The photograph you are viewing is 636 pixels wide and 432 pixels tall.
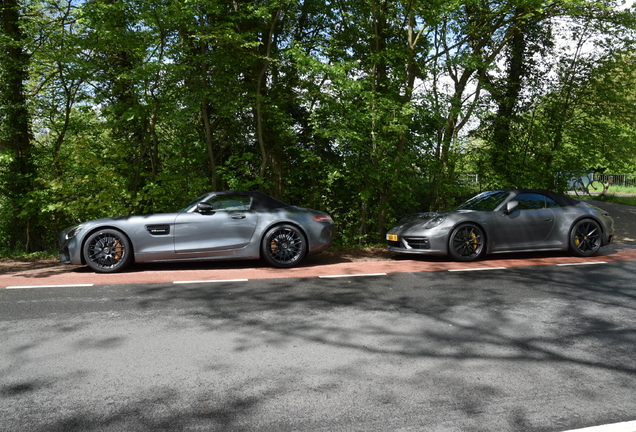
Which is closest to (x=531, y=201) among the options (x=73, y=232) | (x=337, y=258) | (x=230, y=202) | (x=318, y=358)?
(x=337, y=258)

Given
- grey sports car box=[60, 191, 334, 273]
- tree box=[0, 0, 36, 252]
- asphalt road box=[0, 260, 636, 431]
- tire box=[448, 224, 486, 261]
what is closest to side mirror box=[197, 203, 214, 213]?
grey sports car box=[60, 191, 334, 273]

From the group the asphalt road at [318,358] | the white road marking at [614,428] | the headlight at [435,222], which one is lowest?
the white road marking at [614,428]

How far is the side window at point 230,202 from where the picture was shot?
800cm

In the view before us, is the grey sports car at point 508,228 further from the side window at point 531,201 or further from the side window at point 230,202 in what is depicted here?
the side window at point 230,202

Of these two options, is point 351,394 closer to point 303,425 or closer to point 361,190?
point 303,425

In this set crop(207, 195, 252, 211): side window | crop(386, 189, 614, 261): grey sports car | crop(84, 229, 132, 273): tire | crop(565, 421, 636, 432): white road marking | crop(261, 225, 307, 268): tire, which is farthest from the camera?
crop(386, 189, 614, 261): grey sports car

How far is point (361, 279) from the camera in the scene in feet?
22.4

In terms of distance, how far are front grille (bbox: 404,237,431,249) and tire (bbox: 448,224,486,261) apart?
40 cm

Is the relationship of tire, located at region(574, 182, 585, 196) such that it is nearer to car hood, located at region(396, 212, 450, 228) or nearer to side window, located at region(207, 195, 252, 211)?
car hood, located at region(396, 212, 450, 228)

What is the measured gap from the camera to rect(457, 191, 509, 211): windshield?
884 centimetres

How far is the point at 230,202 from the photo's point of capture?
8.09 metres

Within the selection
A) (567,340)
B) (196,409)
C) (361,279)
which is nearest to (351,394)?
(196,409)

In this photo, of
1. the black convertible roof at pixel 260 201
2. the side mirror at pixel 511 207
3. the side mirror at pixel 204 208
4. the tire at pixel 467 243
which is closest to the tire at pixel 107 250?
the side mirror at pixel 204 208

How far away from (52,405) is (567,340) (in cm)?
406
